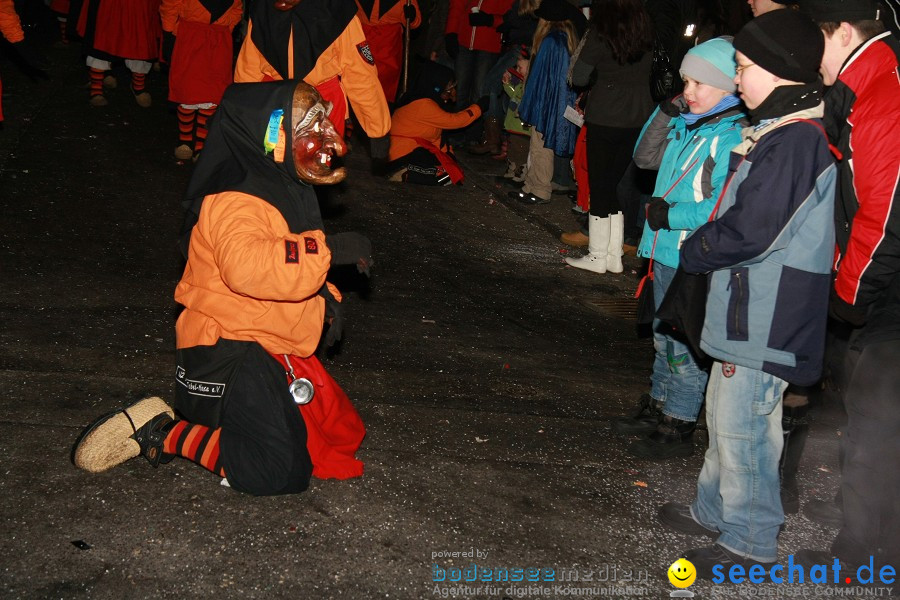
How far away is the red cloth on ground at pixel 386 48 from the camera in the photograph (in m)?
9.54

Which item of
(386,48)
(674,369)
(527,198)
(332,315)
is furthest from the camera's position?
(386,48)

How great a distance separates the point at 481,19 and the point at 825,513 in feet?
23.7

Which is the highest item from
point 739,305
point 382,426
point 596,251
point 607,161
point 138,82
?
point 739,305

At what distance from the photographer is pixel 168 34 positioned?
8305 mm

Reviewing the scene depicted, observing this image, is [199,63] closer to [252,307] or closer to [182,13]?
[182,13]

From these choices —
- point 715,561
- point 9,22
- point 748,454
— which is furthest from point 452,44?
point 715,561

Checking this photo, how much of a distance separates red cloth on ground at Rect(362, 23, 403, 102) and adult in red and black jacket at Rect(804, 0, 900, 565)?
631cm

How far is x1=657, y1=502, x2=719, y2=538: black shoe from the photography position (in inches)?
155

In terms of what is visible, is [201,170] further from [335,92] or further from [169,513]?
[335,92]

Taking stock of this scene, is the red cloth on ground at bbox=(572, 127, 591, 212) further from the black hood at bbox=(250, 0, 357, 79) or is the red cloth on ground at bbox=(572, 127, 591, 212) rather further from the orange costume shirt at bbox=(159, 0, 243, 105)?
the orange costume shirt at bbox=(159, 0, 243, 105)

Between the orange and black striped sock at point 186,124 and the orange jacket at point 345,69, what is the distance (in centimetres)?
237

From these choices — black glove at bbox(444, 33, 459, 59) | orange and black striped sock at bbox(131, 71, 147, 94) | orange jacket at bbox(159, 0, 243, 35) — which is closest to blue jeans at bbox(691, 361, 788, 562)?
orange jacket at bbox(159, 0, 243, 35)

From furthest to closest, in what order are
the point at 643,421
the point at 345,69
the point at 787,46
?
the point at 345,69 → the point at 643,421 → the point at 787,46

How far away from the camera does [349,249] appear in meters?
3.84
